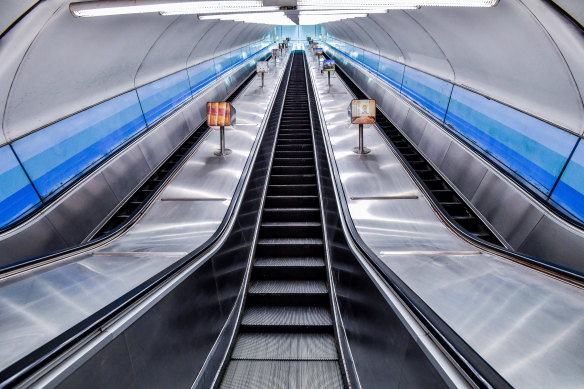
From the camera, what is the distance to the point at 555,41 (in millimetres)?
3303

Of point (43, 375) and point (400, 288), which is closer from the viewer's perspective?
point (43, 375)

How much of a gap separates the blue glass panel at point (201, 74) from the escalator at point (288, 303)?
8418mm

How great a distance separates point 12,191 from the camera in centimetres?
406

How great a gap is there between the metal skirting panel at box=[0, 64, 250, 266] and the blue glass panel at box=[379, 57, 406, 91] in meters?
10.1

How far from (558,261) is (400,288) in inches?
108

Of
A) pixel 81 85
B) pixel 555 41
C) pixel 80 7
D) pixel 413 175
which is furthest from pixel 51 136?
pixel 555 41

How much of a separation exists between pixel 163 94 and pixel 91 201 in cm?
639

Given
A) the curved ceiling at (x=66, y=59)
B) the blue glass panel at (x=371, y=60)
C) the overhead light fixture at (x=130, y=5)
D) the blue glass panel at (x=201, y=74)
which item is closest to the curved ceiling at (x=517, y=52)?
the overhead light fixture at (x=130, y=5)

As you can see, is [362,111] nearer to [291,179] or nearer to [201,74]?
[291,179]

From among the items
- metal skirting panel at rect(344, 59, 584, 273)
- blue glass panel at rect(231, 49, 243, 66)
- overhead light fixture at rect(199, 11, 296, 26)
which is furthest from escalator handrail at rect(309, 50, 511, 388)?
blue glass panel at rect(231, 49, 243, 66)

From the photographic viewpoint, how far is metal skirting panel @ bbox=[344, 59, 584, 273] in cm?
322

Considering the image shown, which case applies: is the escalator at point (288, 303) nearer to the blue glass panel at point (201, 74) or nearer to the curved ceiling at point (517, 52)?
the curved ceiling at point (517, 52)

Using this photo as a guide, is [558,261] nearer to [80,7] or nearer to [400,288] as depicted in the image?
[400,288]

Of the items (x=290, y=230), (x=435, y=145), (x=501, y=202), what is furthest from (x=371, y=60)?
(x=290, y=230)
